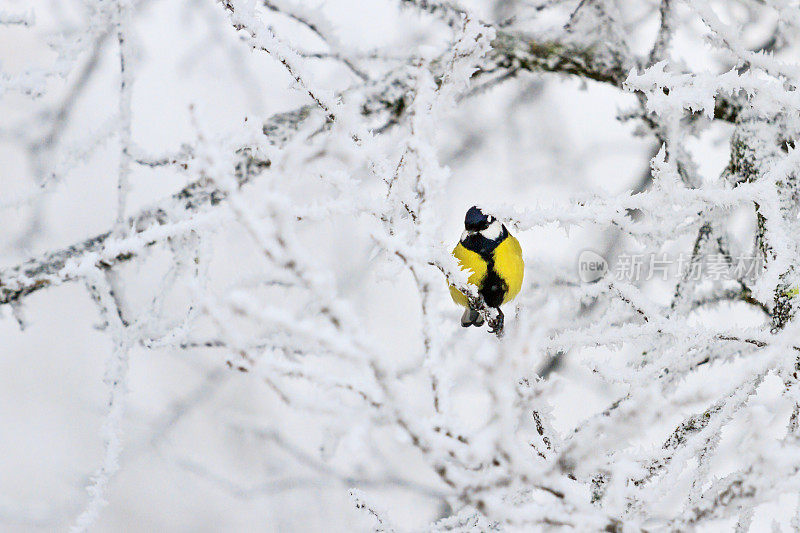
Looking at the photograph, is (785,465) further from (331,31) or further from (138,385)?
(138,385)

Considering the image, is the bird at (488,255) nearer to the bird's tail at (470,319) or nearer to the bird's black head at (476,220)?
the bird's black head at (476,220)

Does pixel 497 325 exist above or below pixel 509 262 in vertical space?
below

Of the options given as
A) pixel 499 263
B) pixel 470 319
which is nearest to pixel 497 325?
pixel 499 263

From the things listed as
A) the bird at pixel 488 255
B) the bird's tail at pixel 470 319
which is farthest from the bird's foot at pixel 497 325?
the bird's tail at pixel 470 319

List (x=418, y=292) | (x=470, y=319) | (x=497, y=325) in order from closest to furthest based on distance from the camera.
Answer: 1. (x=418, y=292)
2. (x=497, y=325)
3. (x=470, y=319)

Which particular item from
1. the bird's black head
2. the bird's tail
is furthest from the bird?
the bird's tail

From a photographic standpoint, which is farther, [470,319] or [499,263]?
[470,319]

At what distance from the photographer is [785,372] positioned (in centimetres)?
72

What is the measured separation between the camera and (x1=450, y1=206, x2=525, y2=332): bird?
1.06 metres

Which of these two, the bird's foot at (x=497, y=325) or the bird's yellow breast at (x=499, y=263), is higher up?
the bird's yellow breast at (x=499, y=263)

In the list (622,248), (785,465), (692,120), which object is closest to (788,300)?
(785,465)

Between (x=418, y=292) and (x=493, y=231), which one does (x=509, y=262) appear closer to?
(x=493, y=231)

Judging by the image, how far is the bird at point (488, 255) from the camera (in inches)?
41.6

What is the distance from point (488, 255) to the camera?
105cm
